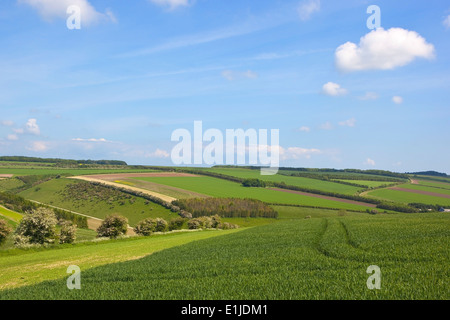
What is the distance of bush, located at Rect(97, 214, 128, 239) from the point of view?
74.9m

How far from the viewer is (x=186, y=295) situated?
555 inches

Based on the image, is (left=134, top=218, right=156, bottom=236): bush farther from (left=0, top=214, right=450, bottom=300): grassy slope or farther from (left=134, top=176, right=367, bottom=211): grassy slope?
(left=0, top=214, right=450, bottom=300): grassy slope

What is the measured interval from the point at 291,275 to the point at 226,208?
110737 millimetres

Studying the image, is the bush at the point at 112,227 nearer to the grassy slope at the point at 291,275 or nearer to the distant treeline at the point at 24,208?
the distant treeline at the point at 24,208

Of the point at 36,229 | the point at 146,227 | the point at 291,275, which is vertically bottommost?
the point at 146,227

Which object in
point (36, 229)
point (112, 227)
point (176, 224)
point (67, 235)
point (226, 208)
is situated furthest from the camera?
point (226, 208)

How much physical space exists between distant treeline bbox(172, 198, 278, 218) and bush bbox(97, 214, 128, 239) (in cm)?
4468

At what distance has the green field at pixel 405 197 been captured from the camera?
4564 inches

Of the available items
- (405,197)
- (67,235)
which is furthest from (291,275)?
(405,197)

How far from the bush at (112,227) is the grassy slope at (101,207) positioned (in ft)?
120

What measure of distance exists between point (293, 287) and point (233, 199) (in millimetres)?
120575

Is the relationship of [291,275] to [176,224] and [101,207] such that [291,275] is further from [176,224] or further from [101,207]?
[101,207]

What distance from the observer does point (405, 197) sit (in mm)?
127625

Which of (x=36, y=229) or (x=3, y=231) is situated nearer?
(x=36, y=229)
